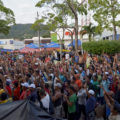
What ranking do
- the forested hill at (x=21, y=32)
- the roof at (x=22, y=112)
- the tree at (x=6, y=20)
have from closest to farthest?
the roof at (x=22, y=112) → the tree at (x=6, y=20) → the forested hill at (x=21, y=32)

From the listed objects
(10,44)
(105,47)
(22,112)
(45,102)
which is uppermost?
(10,44)

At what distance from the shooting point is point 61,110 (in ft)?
19.9

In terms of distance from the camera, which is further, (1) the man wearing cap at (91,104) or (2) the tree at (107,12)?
(2) the tree at (107,12)

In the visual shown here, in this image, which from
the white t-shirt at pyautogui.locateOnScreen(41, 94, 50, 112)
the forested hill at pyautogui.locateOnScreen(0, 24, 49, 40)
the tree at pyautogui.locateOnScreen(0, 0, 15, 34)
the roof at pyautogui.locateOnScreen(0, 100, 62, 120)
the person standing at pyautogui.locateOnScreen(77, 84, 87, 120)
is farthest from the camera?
the forested hill at pyautogui.locateOnScreen(0, 24, 49, 40)

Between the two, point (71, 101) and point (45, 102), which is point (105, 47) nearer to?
point (71, 101)

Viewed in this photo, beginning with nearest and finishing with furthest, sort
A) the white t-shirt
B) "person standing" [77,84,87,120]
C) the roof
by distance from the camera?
the roof
the white t-shirt
"person standing" [77,84,87,120]

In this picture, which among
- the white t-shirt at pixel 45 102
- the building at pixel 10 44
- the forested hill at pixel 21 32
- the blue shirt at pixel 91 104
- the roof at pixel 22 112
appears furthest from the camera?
the forested hill at pixel 21 32

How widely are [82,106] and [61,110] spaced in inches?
25.9

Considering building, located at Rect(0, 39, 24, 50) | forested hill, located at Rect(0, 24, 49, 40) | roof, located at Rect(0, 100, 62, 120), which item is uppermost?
forested hill, located at Rect(0, 24, 49, 40)

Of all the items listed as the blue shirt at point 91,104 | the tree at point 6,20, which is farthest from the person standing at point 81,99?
the tree at point 6,20

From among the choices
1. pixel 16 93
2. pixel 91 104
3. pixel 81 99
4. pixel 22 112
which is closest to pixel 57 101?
pixel 81 99

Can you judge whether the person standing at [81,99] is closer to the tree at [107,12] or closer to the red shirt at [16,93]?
the red shirt at [16,93]

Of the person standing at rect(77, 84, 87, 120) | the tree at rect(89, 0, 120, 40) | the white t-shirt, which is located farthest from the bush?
the white t-shirt

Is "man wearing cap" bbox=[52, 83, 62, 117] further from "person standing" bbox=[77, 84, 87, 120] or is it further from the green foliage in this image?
the green foliage
